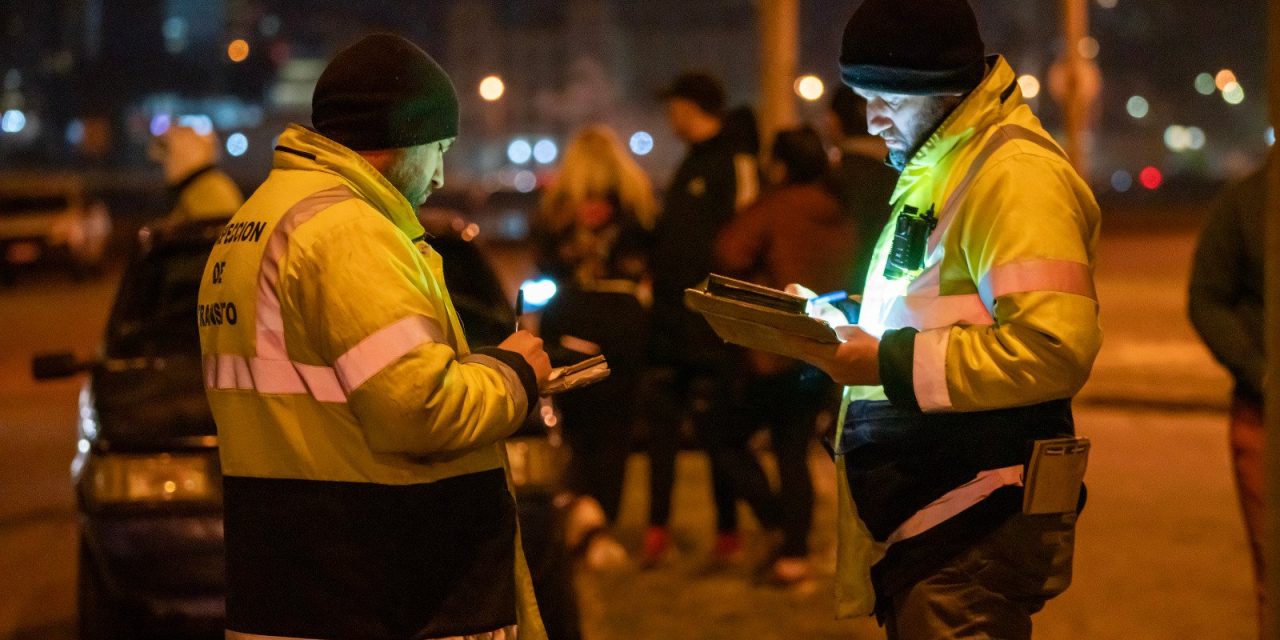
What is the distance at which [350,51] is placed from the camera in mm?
2844

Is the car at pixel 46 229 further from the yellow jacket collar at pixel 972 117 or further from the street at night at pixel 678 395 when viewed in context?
the yellow jacket collar at pixel 972 117

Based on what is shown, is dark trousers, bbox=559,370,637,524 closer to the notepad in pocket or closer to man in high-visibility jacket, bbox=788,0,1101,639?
man in high-visibility jacket, bbox=788,0,1101,639

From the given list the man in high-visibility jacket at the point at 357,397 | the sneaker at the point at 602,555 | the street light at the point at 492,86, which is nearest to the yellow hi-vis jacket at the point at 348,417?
the man in high-visibility jacket at the point at 357,397

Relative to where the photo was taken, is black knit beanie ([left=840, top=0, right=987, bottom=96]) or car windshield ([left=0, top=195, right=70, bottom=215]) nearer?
black knit beanie ([left=840, top=0, right=987, bottom=96])

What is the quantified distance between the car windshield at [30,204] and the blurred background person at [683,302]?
69.7 ft

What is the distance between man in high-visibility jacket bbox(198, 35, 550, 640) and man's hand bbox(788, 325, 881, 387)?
518 mm

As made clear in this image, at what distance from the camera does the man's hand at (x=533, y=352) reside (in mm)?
2869

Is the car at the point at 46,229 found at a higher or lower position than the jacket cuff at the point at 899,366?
lower

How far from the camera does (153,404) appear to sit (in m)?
5.10

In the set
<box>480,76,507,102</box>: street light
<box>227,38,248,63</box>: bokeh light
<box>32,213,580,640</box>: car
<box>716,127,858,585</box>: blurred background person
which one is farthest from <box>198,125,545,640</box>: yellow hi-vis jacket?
<box>227,38,248,63</box>: bokeh light

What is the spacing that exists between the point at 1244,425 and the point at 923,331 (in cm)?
197

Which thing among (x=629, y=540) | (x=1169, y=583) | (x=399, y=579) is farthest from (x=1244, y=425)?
(x=629, y=540)

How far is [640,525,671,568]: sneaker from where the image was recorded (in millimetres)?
6824

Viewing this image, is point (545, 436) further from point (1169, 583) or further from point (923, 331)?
point (1169, 583)
